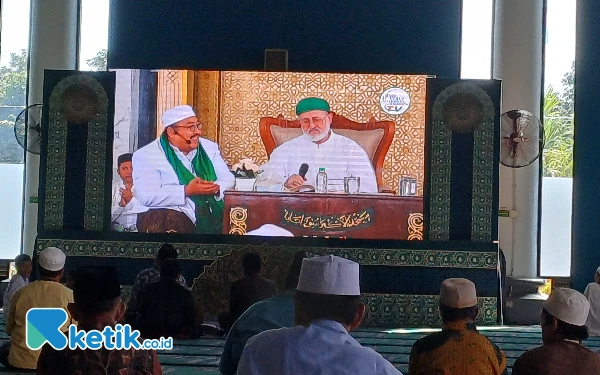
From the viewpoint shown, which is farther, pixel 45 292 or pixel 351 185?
pixel 351 185

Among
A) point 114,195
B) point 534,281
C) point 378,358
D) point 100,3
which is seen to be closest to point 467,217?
point 534,281

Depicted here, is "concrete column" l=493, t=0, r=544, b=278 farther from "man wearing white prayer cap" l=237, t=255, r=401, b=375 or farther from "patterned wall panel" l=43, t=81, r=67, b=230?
"man wearing white prayer cap" l=237, t=255, r=401, b=375

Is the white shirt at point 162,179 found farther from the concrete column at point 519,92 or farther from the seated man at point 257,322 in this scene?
the seated man at point 257,322

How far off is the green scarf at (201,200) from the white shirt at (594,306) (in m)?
3.18

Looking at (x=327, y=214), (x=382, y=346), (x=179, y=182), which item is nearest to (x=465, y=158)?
(x=327, y=214)

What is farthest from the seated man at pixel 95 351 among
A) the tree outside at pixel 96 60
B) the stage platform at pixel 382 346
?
the tree outside at pixel 96 60

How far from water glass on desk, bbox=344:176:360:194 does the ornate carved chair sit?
0.60 ft

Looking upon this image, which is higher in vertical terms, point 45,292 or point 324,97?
point 324,97

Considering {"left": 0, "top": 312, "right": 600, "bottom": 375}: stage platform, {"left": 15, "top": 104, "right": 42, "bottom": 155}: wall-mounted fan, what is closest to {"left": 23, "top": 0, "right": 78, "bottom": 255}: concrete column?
{"left": 15, "top": 104, "right": 42, "bottom": 155}: wall-mounted fan

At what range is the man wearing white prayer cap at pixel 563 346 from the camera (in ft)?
8.89

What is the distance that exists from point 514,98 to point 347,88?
1.91 m

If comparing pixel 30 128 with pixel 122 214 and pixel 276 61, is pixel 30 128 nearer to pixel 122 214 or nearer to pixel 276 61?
pixel 122 214

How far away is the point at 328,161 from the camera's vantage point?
8055mm

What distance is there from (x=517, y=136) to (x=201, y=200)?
9.53 feet
